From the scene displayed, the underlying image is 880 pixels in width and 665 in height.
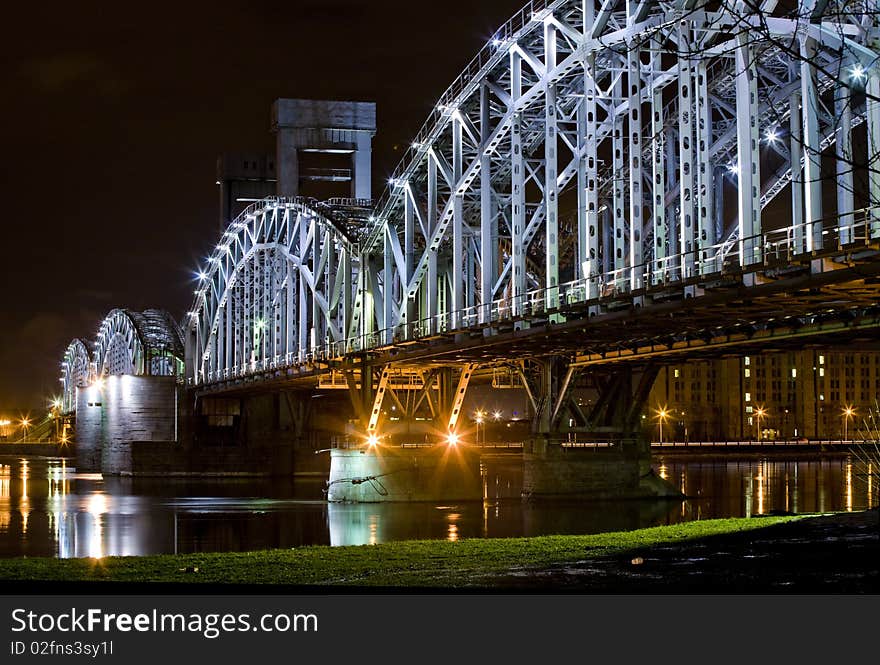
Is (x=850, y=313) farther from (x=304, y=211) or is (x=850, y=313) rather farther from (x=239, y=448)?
(x=239, y=448)

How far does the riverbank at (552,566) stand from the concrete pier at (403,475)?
3764 cm

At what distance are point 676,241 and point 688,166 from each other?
70.2 ft

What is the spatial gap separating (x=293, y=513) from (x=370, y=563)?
3978cm

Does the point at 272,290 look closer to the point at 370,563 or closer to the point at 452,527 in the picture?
the point at 452,527

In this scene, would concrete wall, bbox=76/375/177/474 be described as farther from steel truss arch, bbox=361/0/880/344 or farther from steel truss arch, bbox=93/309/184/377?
steel truss arch, bbox=361/0/880/344

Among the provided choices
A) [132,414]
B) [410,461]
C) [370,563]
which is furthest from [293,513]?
[132,414]

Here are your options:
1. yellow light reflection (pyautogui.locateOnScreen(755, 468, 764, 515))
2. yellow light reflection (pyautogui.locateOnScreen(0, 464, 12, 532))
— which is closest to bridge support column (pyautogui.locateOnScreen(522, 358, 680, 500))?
yellow light reflection (pyautogui.locateOnScreen(755, 468, 764, 515))

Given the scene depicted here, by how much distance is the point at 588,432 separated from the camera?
2820 inches

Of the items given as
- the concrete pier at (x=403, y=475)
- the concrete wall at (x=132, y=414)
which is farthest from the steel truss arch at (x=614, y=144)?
the concrete wall at (x=132, y=414)

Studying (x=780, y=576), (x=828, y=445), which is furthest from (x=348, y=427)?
(x=828, y=445)

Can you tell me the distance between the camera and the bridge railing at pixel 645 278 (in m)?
35.7

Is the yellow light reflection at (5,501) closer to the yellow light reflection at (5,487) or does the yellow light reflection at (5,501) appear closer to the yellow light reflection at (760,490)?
the yellow light reflection at (5,487)

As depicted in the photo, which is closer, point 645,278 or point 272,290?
point 645,278

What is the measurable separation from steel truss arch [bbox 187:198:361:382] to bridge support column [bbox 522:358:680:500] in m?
14.9
